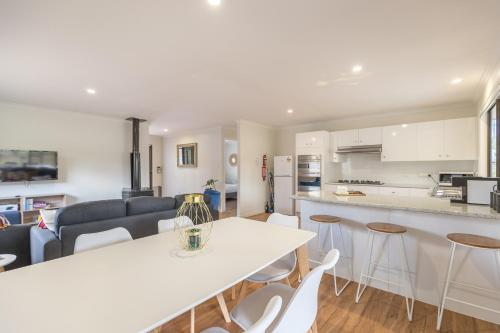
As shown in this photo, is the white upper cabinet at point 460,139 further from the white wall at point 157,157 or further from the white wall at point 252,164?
the white wall at point 157,157

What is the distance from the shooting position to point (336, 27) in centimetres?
198

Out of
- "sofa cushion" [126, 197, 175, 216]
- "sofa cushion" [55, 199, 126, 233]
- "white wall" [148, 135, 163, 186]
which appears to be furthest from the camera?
"white wall" [148, 135, 163, 186]

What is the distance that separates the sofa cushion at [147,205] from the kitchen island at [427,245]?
1.80 meters

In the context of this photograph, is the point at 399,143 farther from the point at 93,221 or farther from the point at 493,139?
the point at 93,221

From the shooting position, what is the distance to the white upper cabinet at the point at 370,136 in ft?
15.9

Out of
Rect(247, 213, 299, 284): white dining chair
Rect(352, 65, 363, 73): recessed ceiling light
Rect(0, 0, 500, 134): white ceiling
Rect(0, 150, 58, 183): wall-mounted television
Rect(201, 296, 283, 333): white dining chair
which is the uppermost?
Rect(0, 0, 500, 134): white ceiling

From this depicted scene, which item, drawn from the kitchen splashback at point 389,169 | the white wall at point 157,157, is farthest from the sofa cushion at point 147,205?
the white wall at point 157,157

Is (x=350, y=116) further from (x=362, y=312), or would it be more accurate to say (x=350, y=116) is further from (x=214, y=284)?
(x=214, y=284)

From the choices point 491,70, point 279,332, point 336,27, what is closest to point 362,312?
point 279,332

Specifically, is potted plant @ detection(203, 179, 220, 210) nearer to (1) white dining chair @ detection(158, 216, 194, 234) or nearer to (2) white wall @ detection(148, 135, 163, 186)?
(2) white wall @ detection(148, 135, 163, 186)

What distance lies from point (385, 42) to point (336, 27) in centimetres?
59

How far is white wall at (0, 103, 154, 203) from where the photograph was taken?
173 inches

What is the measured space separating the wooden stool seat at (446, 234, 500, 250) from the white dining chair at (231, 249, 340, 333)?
1.21m

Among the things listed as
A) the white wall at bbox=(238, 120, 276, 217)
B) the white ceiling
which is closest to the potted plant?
the white wall at bbox=(238, 120, 276, 217)
